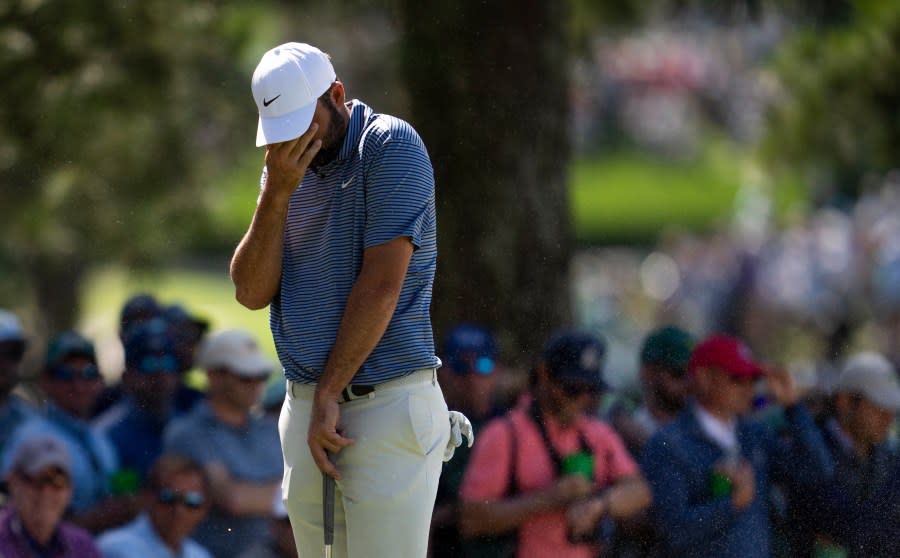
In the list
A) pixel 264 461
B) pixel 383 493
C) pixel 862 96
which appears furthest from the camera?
pixel 862 96

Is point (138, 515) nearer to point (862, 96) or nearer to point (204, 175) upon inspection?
point (204, 175)

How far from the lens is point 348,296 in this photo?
3635 millimetres

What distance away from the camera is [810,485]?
5.67m

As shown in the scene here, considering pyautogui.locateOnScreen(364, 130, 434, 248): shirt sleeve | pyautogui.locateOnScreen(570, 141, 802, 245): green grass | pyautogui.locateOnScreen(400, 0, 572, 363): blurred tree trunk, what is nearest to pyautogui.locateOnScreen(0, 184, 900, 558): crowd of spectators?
pyautogui.locateOnScreen(400, 0, 572, 363): blurred tree trunk

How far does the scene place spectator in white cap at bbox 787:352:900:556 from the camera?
565cm

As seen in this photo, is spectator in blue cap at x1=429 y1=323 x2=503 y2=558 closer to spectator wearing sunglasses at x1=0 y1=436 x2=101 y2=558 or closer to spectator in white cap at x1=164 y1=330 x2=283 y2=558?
spectator in white cap at x1=164 y1=330 x2=283 y2=558

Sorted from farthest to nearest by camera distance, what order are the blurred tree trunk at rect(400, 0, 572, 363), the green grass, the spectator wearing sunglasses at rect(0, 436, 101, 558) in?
the green grass → the blurred tree trunk at rect(400, 0, 572, 363) → the spectator wearing sunglasses at rect(0, 436, 101, 558)

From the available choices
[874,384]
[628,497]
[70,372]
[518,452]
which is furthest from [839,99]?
[70,372]

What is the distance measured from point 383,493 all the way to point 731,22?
4968 millimetres

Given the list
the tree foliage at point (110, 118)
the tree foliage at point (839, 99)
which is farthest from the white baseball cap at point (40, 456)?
the tree foliage at point (839, 99)

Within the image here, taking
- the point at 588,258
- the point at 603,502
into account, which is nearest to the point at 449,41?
the point at 603,502

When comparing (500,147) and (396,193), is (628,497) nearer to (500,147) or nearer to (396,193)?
(500,147)

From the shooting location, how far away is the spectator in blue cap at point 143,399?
220 inches

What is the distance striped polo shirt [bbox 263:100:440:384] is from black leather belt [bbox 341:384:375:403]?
0.06 feet
